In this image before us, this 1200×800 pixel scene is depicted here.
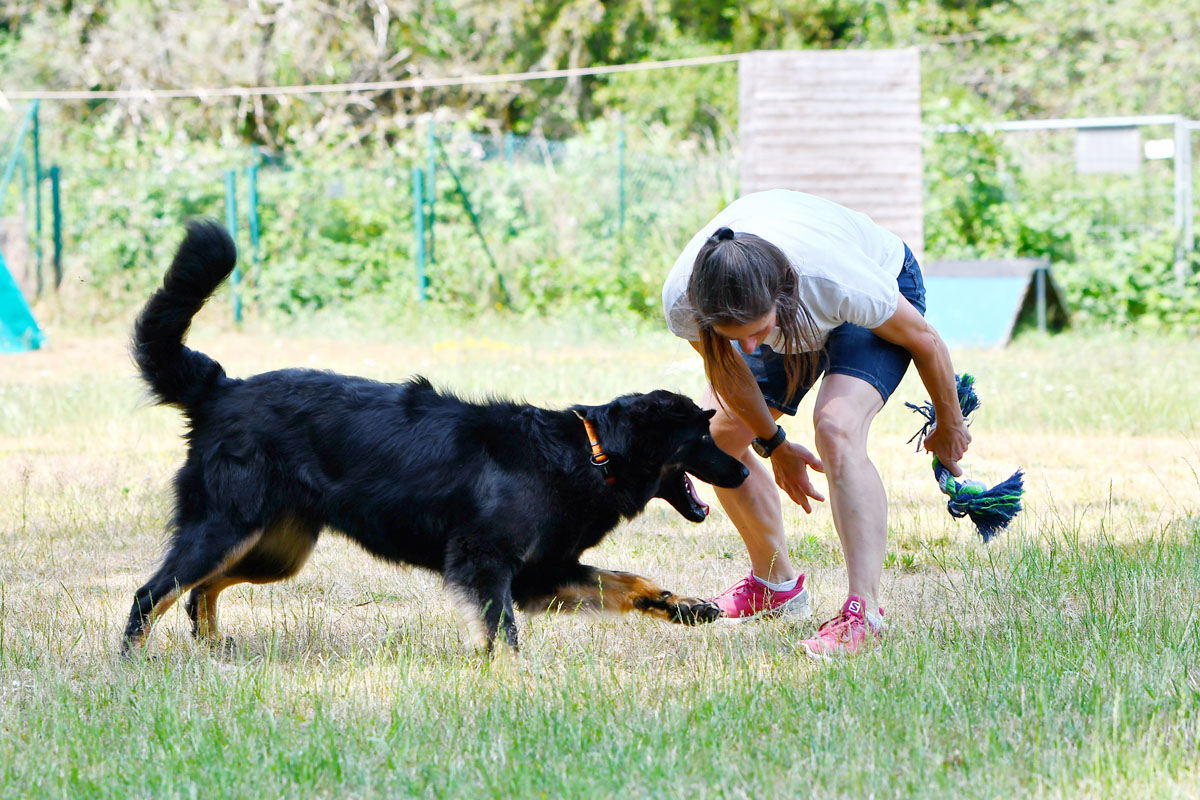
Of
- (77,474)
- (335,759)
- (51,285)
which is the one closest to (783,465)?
(335,759)

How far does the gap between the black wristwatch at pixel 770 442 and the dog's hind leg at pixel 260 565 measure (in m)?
1.63

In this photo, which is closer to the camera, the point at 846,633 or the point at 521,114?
the point at 846,633

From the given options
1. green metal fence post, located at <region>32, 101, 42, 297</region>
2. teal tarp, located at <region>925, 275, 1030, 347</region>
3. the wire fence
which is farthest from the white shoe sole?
green metal fence post, located at <region>32, 101, 42, 297</region>

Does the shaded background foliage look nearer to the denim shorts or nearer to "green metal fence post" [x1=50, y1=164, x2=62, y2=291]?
"green metal fence post" [x1=50, y1=164, x2=62, y2=291]

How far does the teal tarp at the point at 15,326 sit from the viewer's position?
12891mm

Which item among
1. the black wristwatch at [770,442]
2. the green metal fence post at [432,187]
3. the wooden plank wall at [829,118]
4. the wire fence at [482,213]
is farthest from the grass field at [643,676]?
the green metal fence post at [432,187]

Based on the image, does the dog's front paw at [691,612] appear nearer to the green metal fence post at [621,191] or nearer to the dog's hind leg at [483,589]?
the dog's hind leg at [483,589]

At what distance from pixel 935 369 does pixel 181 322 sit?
2568 millimetres

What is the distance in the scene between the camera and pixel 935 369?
12.7ft

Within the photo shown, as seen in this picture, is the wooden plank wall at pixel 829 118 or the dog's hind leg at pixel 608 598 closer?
the dog's hind leg at pixel 608 598

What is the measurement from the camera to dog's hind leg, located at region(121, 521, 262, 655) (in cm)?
380

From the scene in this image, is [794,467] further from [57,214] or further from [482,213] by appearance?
[57,214]

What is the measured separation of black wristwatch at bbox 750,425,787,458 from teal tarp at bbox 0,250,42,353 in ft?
36.5

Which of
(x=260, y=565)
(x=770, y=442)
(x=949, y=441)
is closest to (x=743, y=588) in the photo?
(x=770, y=442)
